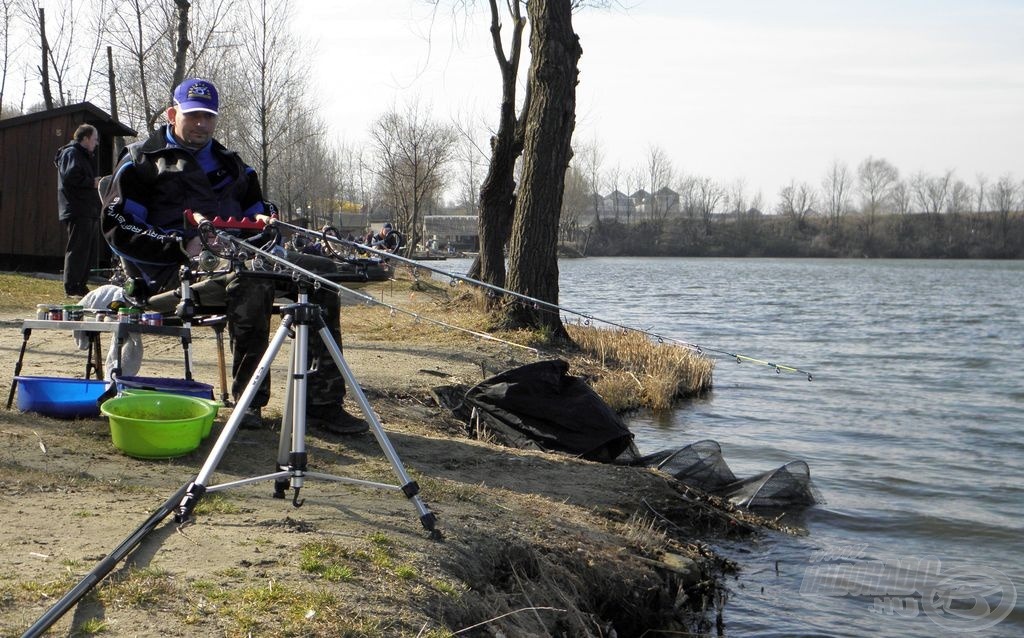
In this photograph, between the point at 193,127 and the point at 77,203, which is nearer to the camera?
the point at 193,127

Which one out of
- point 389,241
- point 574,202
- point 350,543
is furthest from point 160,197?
point 574,202

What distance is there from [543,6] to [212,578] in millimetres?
10829

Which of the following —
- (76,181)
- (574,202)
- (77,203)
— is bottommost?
(77,203)

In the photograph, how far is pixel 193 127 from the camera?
680 cm

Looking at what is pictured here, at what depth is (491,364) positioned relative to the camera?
39.5 feet

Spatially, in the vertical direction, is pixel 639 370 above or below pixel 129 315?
below

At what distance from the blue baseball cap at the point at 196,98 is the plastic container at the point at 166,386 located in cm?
165

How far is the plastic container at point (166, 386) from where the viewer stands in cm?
658

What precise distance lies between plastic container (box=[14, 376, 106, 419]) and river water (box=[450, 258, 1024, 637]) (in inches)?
158

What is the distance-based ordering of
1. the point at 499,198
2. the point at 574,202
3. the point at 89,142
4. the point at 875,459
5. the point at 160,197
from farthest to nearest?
the point at 574,202 < the point at 499,198 < the point at 89,142 < the point at 875,459 < the point at 160,197

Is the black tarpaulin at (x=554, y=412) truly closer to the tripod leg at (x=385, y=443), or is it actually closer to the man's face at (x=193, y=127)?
the man's face at (x=193, y=127)

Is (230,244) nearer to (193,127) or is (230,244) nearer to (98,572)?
(193,127)

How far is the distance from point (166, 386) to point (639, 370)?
28.4 ft

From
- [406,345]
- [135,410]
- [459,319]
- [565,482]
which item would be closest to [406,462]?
[565,482]
